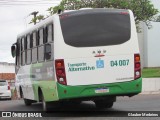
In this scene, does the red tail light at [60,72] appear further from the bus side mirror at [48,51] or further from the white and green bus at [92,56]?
the bus side mirror at [48,51]

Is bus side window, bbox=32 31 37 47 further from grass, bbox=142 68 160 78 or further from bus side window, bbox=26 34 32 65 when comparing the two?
grass, bbox=142 68 160 78

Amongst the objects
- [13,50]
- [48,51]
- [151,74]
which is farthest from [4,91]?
[48,51]

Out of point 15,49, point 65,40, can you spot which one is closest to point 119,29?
point 65,40

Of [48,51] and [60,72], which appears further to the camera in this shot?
[48,51]

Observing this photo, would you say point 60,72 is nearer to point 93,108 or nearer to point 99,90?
point 99,90

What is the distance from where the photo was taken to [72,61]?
1546 centimetres

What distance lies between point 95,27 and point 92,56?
0.95 metres

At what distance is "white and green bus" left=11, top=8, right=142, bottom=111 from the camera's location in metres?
15.4

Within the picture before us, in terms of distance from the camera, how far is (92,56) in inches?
612

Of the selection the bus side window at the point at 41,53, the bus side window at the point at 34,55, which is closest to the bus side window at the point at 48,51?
the bus side window at the point at 41,53

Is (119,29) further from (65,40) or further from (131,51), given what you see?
(65,40)

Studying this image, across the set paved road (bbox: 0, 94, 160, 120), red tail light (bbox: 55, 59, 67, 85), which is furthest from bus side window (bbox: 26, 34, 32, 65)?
red tail light (bbox: 55, 59, 67, 85)

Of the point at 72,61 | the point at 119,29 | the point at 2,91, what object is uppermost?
the point at 119,29

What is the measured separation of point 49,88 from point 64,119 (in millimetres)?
1667
